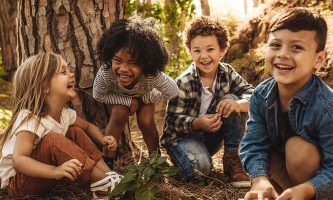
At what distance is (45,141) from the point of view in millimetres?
2527

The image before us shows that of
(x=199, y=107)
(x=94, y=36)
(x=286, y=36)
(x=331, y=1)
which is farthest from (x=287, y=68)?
(x=331, y=1)

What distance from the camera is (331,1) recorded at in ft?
16.7

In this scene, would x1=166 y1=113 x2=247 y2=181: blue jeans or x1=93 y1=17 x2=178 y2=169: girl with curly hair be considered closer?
x1=93 y1=17 x2=178 y2=169: girl with curly hair

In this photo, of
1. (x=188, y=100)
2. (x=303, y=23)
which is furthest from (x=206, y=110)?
(x=303, y=23)

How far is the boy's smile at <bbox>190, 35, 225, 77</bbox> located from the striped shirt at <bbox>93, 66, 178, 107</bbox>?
30 centimetres

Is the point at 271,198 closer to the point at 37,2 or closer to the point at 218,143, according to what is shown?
the point at 218,143

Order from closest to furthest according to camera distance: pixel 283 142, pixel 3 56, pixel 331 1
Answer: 1. pixel 283 142
2. pixel 331 1
3. pixel 3 56

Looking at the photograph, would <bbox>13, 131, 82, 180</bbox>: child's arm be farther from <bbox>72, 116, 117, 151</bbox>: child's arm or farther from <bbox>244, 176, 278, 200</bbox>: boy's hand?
<bbox>244, 176, 278, 200</bbox>: boy's hand

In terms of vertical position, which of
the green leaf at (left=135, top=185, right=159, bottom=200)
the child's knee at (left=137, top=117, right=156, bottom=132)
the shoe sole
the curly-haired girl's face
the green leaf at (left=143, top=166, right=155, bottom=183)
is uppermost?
the curly-haired girl's face

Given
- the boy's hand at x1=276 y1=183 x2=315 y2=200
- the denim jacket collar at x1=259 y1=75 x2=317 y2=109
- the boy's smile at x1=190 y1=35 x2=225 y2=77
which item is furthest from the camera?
the boy's smile at x1=190 y1=35 x2=225 y2=77

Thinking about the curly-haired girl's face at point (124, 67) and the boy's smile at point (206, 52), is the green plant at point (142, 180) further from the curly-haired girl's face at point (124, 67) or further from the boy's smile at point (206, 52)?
the boy's smile at point (206, 52)

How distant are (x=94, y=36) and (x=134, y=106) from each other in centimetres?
65

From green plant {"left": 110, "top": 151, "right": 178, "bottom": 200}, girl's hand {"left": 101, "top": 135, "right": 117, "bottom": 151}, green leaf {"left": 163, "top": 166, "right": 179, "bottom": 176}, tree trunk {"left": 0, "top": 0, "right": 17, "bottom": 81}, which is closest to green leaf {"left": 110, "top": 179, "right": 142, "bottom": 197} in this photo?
green plant {"left": 110, "top": 151, "right": 178, "bottom": 200}

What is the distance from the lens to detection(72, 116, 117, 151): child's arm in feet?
9.43
